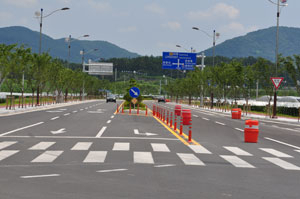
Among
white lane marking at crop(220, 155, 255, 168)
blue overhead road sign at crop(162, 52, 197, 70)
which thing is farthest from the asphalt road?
blue overhead road sign at crop(162, 52, 197, 70)

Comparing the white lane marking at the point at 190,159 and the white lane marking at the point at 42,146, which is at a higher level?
the white lane marking at the point at 190,159

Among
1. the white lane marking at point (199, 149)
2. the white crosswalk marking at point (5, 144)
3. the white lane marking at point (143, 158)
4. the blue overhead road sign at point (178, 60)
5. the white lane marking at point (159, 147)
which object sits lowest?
the white crosswalk marking at point (5, 144)

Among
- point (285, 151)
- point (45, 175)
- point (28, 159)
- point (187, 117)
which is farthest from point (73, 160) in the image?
point (187, 117)

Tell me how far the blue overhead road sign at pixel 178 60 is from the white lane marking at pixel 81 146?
50.7 meters

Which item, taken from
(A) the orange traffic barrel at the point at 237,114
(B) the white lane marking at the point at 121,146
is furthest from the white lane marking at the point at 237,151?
(A) the orange traffic barrel at the point at 237,114

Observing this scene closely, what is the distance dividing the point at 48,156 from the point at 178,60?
5457cm

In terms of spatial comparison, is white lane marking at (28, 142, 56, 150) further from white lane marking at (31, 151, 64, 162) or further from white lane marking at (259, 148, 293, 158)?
white lane marking at (259, 148, 293, 158)

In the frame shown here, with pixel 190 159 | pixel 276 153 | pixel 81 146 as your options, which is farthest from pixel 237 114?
pixel 190 159

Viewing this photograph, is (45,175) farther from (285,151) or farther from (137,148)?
(285,151)

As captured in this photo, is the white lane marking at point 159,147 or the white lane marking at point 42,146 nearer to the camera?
the white lane marking at point 42,146

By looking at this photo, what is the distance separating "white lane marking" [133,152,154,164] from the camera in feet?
33.6

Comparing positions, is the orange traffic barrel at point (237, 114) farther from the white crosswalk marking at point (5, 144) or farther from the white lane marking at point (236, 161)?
the white crosswalk marking at point (5, 144)

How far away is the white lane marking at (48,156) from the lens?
33.1 ft

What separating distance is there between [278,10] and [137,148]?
2797 cm
